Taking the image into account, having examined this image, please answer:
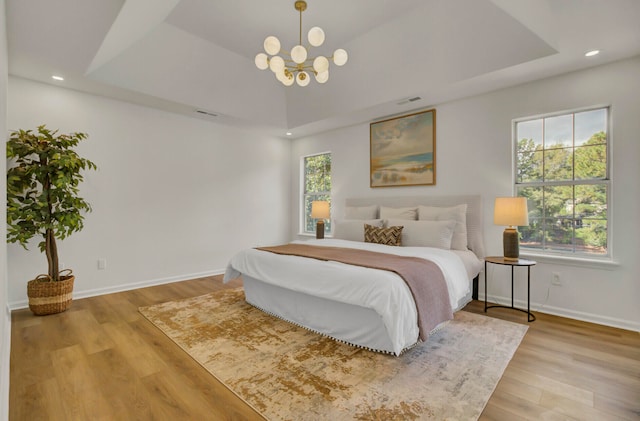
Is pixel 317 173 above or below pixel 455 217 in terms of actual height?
above

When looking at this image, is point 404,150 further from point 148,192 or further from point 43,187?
point 43,187

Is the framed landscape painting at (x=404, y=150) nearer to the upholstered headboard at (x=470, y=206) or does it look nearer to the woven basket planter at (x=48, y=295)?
the upholstered headboard at (x=470, y=206)

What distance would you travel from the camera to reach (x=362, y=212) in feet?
15.3

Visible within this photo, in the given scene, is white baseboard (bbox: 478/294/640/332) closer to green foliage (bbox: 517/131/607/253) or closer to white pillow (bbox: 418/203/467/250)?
green foliage (bbox: 517/131/607/253)

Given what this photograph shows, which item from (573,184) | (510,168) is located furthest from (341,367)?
(573,184)

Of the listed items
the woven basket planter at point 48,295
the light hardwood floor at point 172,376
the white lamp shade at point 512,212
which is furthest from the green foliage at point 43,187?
the white lamp shade at point 512,212

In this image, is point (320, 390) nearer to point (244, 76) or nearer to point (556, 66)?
point (556, 66)

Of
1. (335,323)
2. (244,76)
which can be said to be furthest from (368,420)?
(244,76)

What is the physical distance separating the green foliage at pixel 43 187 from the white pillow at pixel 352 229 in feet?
10.0

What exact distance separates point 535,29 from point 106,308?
5.05 metres

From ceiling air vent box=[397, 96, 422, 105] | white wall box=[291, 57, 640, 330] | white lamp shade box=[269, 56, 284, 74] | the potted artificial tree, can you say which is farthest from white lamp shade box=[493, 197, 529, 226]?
the potted artificial tree

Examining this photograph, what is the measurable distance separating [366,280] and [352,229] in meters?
1.95

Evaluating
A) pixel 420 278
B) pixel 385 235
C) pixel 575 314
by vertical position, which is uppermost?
pixel 385 235

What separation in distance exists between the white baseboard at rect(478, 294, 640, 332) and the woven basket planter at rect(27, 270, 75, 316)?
15.7 ft
